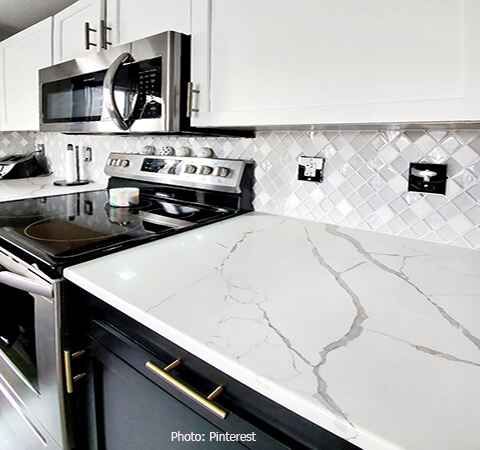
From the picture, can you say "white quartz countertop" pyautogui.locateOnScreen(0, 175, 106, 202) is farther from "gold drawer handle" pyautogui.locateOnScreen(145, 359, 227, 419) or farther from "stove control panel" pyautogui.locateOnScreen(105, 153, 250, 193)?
"gold drawer handle" pyautogui.locateOnScreen(145, 359, 227, 419)

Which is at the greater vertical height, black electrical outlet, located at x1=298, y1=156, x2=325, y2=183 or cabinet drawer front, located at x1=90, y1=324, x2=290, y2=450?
black electrical outlet, located at x1=298, y1=156, x2=325, y2=183

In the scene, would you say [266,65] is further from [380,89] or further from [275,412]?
[275,412]

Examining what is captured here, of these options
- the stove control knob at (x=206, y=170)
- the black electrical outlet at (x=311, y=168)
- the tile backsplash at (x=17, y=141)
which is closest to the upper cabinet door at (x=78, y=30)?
the stove control knob at (x=206, y=170)

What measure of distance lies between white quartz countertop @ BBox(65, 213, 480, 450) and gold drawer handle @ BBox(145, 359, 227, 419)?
6 cm

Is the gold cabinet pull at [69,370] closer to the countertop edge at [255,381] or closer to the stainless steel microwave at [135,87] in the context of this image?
the countertop edge at [255,381]

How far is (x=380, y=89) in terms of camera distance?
77 cm

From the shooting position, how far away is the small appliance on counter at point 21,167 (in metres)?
2.24

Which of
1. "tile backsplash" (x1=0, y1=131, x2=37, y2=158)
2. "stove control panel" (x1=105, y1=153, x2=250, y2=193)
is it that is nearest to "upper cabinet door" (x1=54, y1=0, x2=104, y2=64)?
"stove control panel" (x1=105, y1=153, x2=250, y2=193)

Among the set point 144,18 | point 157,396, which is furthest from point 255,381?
point 144,18

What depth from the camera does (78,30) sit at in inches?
58.8

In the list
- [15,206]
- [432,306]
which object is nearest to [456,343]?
[432,306]

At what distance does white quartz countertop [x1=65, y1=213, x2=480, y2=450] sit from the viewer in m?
0.40

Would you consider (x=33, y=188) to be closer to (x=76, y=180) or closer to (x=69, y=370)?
(x=76, y=180)

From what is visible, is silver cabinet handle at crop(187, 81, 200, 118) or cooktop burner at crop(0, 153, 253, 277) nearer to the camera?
cooktop burner at crop(0, 153, 253, 277)
